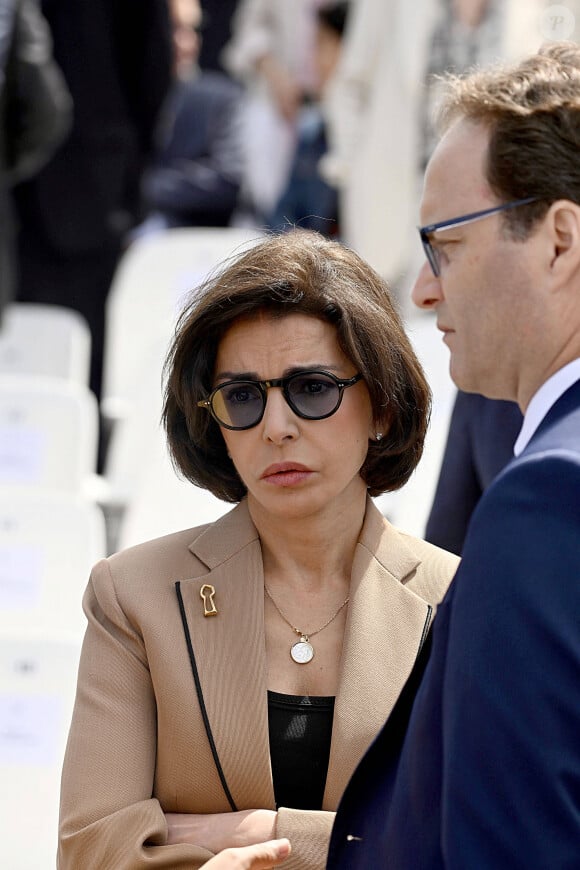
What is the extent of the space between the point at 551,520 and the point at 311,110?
551cm

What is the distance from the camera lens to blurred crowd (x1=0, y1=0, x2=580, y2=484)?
5.60 meters

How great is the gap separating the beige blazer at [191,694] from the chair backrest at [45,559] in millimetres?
1382

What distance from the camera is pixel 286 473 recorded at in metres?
2.01

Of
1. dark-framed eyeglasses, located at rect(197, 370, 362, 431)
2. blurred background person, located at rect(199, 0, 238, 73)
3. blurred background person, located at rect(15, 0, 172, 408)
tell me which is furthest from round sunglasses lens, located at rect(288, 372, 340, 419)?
blurred background person, located at rect(199, 0, 238, 73)

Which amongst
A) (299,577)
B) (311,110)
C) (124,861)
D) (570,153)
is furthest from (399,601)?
(311,110)

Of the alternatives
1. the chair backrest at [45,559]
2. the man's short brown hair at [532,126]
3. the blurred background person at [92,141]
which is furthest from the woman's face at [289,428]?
the blurred background person at [92,141]

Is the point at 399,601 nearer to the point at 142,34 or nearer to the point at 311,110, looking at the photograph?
the point at 142,34

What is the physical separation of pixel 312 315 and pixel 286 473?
0.78 feet

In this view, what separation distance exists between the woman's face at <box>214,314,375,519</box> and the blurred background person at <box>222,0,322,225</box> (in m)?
4.47

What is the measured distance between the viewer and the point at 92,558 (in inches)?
134

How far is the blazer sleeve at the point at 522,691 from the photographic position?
1247 millimetres

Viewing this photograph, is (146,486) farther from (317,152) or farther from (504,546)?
(317,152)

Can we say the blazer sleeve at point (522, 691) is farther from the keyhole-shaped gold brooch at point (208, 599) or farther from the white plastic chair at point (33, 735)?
the white plastic chair at point (33, 735)

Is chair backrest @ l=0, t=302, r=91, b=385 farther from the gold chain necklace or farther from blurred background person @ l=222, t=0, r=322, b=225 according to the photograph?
the gold chain necklace
